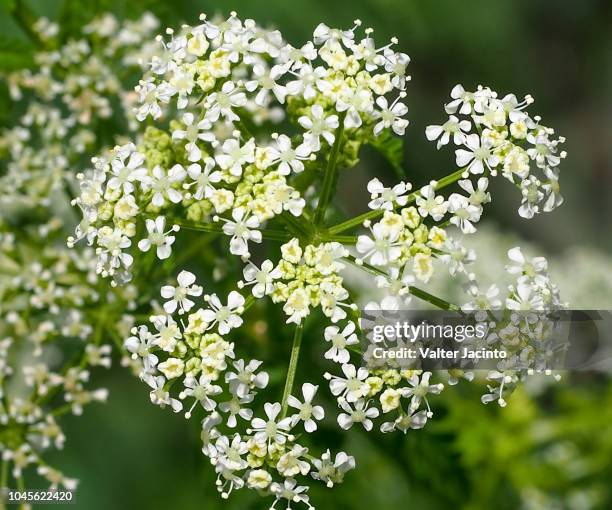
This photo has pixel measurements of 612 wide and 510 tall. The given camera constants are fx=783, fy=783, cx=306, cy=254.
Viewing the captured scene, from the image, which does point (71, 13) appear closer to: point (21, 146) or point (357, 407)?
point (21, 146)

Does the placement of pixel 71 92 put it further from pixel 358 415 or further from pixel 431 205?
pixel 358 415

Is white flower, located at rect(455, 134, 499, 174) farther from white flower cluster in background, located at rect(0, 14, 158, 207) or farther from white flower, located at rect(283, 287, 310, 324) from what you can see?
white flower cluster in background, located at rect(0, 14, 158, 207)

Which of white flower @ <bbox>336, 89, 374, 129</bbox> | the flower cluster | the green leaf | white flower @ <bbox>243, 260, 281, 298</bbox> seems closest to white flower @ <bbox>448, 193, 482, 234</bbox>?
the flower cluster

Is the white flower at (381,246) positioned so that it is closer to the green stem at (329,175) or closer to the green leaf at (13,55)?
the green stem at (329,175)

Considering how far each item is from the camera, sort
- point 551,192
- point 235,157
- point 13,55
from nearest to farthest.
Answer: point 235,157 → point 551,192 → point 13,55

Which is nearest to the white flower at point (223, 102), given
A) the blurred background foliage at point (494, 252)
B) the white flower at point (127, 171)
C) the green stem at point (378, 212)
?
the white flower at point (127, 171)

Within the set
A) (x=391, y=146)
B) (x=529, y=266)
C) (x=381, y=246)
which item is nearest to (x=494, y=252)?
(x=391, y=146)
